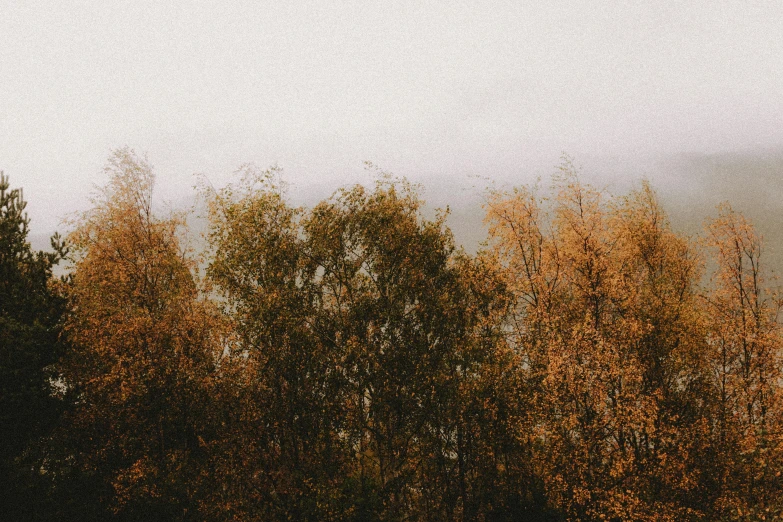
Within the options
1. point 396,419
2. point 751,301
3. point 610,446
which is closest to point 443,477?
point 396,419

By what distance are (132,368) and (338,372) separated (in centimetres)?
1021

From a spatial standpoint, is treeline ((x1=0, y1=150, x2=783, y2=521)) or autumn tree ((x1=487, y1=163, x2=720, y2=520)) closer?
treeline ((x1=0, y1=150, x2=783, y2=521))

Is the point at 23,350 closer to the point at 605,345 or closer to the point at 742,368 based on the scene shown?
the point at 605,345

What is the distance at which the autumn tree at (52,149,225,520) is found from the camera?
24.6 metres

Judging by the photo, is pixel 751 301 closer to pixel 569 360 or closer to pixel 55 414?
pixel 569 360

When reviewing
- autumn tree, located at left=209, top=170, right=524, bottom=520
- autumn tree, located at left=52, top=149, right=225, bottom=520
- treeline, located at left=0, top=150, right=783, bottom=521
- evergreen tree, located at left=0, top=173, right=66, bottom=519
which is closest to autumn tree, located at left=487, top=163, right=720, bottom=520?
treeline, located at left=0, top=150, right=783, bottom=521

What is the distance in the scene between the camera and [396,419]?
27031 millimetres

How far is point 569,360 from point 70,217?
96.4ft

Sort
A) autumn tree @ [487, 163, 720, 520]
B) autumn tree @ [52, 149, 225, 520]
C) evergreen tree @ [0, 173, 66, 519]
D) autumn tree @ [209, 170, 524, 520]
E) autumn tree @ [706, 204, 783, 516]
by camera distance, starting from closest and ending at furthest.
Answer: evergreen tree @ [0, 173, 66, 519], autumn tree @ [52, 149, 225, 520], autumn tree @ [487, 163, 720, 520], autumn tree @ [209, 170, 524, 520], autumn tree @ [706, 204, 783, 516]

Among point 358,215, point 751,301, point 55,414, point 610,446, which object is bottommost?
point 610,446

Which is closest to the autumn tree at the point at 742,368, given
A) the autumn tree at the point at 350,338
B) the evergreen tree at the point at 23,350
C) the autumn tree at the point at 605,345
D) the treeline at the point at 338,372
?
the treeline at the point at 338,372

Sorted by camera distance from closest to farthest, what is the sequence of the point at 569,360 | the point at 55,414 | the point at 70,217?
the point at 55,414
the point at 569,360
the point at 70,217

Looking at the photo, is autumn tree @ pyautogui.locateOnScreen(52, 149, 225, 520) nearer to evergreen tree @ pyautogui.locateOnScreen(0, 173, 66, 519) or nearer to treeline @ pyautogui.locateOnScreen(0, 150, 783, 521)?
treeline @ pyautogui.locateOnScreen(0, 150, 783, 521)

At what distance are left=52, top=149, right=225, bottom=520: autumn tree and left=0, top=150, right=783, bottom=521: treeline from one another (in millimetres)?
117
